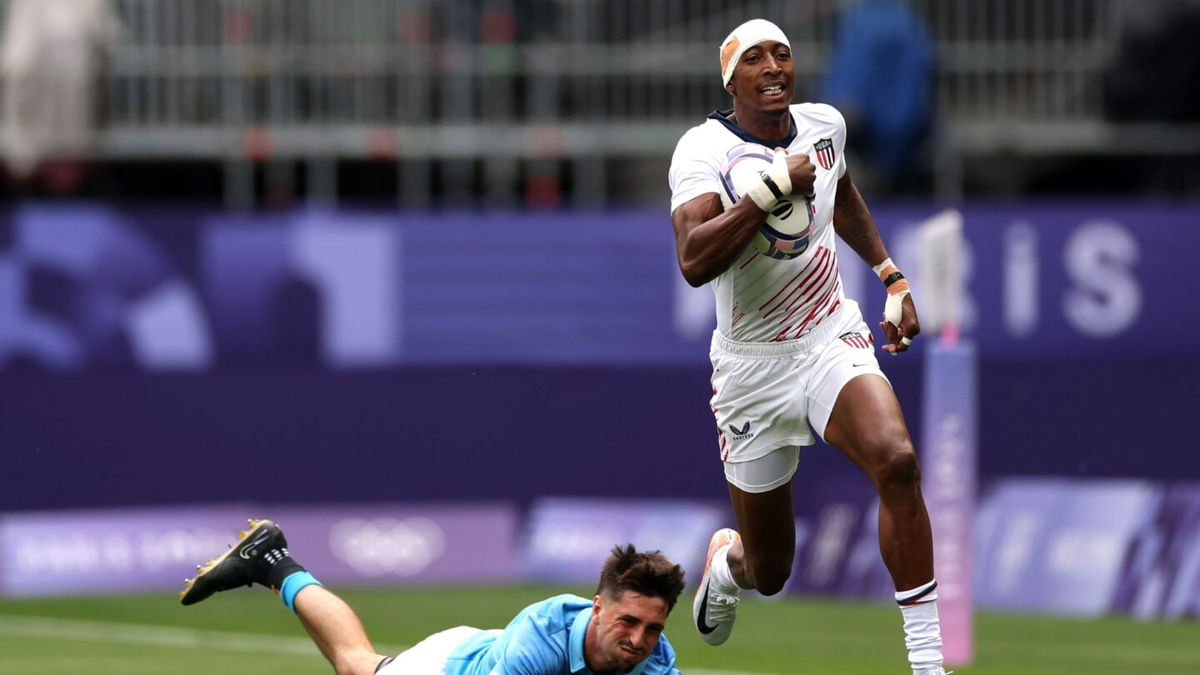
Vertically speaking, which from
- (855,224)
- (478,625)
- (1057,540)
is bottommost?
(478,625)

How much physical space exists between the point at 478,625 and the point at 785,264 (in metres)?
6.10

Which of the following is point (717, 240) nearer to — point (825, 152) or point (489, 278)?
point (825, 152)

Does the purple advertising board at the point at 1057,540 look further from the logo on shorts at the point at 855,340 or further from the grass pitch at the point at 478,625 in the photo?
the logo on shorts at the point at 855,340

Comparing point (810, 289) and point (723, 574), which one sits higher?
point (810, 289)

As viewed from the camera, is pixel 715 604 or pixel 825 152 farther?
pixel 715 604

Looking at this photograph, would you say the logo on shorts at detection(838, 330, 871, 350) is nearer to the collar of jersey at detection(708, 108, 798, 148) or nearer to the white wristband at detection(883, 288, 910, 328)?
the white wristband at detection(883, 288, 910, 328)

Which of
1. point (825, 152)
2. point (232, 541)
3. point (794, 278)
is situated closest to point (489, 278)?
point (232, 541)

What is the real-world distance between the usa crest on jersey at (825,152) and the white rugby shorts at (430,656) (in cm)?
233

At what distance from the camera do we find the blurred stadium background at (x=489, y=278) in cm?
1733

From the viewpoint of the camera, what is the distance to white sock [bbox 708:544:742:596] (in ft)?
33.2

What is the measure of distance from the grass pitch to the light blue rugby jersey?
3.59 metres

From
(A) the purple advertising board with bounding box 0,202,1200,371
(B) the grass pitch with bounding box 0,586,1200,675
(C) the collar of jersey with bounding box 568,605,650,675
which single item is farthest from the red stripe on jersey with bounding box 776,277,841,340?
(A) the purple advertising board with bounding box 0,202,1200,371

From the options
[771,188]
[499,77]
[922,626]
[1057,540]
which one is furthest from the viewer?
[499,77]

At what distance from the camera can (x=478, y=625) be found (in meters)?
14.5
